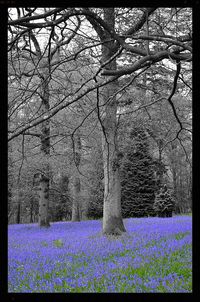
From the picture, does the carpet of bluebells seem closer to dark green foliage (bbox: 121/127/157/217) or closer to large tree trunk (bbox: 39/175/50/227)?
large tree trunk (bbox: 39/175/50/227)

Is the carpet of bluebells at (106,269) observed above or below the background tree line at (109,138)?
below

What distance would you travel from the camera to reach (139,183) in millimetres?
25922

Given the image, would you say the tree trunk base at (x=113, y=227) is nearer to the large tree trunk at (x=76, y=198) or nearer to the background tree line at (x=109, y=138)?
the background tree line at (x=109, y=138)

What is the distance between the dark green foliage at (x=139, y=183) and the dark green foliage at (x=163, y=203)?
2.54 ft

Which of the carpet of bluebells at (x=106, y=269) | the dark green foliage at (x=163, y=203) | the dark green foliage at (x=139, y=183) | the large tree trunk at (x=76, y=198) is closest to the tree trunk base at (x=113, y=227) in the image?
the carpet of bluebells at (x=106, y=269)

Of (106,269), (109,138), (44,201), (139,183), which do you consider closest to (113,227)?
(109,138)

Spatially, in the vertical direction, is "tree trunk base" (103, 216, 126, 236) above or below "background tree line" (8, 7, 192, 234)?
below

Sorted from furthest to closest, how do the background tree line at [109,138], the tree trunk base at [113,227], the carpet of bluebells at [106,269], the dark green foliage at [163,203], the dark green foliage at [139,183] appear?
the dark green foliage at [139,183]
the dark green foliage at [163,203]
the tree trunk base at [113,227]
the background tree line at [109,138]
the carpet of bluebells at [106,269]

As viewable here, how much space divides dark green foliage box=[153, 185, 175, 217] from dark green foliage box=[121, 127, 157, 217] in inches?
30.5

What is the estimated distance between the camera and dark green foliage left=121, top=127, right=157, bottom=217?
2534cm

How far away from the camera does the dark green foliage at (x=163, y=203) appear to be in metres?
25.0

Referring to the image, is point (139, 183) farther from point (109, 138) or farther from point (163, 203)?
point (109, 138)

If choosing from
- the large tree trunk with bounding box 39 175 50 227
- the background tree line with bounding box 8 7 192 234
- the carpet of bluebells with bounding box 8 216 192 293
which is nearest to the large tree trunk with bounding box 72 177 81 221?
the background tree line with bounding box 8 7 192 234
